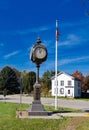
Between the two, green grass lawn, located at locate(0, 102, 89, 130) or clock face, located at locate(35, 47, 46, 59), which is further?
clock face, located at locate(35, 47, 46, 59)

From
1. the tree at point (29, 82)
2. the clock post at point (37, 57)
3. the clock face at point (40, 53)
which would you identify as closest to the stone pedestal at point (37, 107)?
the clock post at point (37, 57)

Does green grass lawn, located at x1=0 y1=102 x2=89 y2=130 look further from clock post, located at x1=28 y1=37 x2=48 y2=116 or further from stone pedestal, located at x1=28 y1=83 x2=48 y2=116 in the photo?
clock post, located at x1=28 y1=37 x2=48 y2=116

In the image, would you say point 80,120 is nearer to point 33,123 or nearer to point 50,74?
point 33,123

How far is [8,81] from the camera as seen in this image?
86375 millimetres

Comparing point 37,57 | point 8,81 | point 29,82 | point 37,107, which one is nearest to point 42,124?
point 37,107

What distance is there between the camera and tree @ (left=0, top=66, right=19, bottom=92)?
283 feet

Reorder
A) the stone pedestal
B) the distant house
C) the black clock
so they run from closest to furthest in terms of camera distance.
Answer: the stone pedestal → the black clock → the distant house

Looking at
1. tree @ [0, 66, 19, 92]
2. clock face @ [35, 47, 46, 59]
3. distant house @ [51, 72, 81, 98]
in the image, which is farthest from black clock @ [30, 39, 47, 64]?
tree @ [0, 66, 19, 92]

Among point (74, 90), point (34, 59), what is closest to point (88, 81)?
point (74, 90)

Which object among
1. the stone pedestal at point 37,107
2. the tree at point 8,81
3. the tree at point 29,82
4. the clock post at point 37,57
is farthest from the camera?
the tree at point 8,81

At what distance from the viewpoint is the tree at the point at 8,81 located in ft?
283

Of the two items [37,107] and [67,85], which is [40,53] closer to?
[37,107]

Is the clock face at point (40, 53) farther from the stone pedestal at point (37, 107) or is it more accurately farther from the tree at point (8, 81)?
the tree at point (8, 81)

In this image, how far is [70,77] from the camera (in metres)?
80.7
